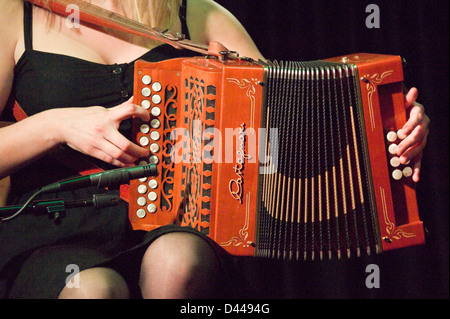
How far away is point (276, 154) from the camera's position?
1076 mm

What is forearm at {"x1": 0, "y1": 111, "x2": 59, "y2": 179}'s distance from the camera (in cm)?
107

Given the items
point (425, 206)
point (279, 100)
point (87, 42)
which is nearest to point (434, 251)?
point (425, 206)

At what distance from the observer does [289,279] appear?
6.16ft

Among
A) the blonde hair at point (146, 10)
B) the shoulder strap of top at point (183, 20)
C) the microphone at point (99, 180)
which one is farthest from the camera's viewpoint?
the shoulder strap of top at point (183, 20)

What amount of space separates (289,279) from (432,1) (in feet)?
3.75

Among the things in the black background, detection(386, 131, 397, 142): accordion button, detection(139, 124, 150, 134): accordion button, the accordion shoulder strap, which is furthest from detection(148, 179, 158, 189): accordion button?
the black background

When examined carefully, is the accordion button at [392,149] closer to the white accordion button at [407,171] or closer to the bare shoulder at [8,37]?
the white accordion button at [407,171]

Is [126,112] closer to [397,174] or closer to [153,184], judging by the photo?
[153,184]

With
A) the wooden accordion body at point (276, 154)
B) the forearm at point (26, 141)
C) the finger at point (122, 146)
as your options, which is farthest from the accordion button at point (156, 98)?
the forearm at point (26, 141)

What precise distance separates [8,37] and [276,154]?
657 millimetres

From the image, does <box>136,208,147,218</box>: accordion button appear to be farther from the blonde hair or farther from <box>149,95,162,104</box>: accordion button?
the blonde hair

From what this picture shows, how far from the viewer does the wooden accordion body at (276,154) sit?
1057 mm

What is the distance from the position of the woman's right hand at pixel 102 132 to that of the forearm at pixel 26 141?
2 centimetres
